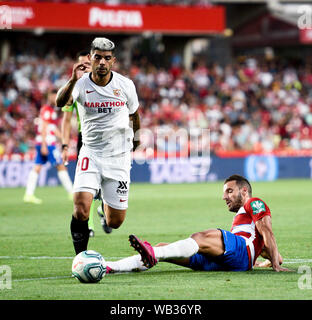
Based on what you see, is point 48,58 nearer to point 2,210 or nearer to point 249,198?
point 2,210

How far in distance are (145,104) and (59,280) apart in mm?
23380

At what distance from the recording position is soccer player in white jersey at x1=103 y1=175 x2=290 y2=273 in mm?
7559

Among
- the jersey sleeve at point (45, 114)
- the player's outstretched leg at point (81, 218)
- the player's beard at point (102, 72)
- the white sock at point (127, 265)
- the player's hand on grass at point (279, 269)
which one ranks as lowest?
the player's hand on grass at point (279, 269)

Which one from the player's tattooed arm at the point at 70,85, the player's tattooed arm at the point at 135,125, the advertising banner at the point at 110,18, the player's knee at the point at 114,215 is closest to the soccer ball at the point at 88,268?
the player's knee at the point at 114,215

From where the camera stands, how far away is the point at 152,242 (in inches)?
429

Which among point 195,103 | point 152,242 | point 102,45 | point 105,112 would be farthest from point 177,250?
point 195,103

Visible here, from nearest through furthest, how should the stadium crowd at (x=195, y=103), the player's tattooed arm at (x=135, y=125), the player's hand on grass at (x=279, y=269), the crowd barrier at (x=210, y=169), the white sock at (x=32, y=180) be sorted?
the player's hand on grass at (x=279, y=269) < the player's tattooed arm at (x=135, y=125) < the white sock at (x=32, y=180) < the crowd barrier at (x=210, y=169) < the stadium crowd at (x=195, y=103)

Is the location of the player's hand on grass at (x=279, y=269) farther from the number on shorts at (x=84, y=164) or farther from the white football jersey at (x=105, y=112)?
the number on shorts at (x=84, y=164)

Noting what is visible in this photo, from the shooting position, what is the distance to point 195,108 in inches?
1217

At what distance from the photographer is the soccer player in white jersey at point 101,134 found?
8055mm

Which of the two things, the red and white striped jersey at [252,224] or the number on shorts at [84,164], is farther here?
the number on shorts at [84,164]

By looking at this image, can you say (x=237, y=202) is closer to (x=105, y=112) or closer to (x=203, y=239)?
(x=203, y=239)
